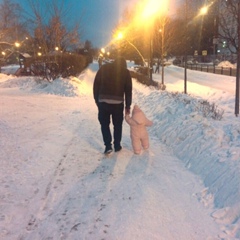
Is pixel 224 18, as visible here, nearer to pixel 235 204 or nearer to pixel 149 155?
pixel 149 155

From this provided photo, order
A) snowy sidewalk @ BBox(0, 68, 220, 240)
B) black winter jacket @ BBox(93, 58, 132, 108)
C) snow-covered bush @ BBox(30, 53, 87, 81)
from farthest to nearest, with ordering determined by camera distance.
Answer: snow-covered bush @ BBox(30, 53, 87, 81)
black winter jacket @ BBox(93, 58, 132, 108)
snowy sidewalk @ BBox(0, 68, 220, 240)

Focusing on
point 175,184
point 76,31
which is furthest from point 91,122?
point 76,31

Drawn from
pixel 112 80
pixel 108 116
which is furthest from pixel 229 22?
pixel 108 116

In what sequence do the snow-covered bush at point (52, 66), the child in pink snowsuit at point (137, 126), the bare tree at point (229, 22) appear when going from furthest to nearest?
the snow-covered bush at point (52, 66), the bare tree at point (229, 22), the child in pink snowsuit at point (137, 126)

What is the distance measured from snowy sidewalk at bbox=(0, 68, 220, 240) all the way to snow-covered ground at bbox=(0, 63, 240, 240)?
1cm

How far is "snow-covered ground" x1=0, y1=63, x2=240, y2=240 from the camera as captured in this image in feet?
10.3

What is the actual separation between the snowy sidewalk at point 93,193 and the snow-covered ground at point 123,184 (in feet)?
0.04

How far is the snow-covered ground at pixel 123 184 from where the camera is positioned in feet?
10.3

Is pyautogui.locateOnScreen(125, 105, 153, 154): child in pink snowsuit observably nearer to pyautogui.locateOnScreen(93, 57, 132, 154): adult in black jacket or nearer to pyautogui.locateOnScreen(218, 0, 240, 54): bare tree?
pyautogui.locateOnScreen(93, 57, 132, 154): adult in black jacket

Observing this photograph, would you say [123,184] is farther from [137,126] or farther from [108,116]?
[108,116]

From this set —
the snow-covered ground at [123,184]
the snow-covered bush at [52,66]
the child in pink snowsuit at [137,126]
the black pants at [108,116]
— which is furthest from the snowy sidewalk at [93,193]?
the snow-covered bush at [52,66]

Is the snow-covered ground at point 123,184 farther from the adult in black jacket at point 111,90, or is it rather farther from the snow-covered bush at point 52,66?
the snow-covered bush at point 52,66

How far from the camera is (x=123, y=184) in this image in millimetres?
4207

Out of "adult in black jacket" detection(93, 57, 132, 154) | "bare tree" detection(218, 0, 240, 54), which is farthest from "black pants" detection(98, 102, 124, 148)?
"bare tree" detection(218, 0, 240, 54)
